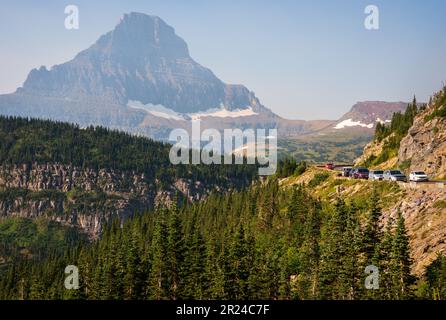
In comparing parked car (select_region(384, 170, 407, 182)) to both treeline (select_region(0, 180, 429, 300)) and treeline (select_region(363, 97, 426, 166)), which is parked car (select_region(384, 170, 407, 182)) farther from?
treeline (select_region(363, 97, 426, 166))

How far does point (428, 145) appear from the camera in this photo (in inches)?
4587

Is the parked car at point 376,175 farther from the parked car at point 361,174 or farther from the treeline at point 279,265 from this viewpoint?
the treeline at point 279,265

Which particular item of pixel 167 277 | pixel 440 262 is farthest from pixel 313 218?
pixel 440 262

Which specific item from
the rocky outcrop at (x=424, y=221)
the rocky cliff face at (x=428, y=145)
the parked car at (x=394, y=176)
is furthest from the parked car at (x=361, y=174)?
the rocky outcrop at (x=424, y=221)

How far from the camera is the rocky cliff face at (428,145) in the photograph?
109 meters

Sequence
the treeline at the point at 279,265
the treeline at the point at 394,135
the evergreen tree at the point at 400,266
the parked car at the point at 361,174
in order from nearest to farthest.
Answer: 1. the evergreen tree at the point at 400,266
2. the treeline at the point at 279,265
3. the parked car at the point at 361,174
4. the treeline at the point at 394,135

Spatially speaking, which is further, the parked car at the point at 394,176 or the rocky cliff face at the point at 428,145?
the rocky cliff face at the point at 428,145

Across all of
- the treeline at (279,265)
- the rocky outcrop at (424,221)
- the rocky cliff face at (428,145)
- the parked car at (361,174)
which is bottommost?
the treeline at (279,265)

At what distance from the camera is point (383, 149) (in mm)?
165875

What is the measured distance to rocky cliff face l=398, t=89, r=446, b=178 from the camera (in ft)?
356
